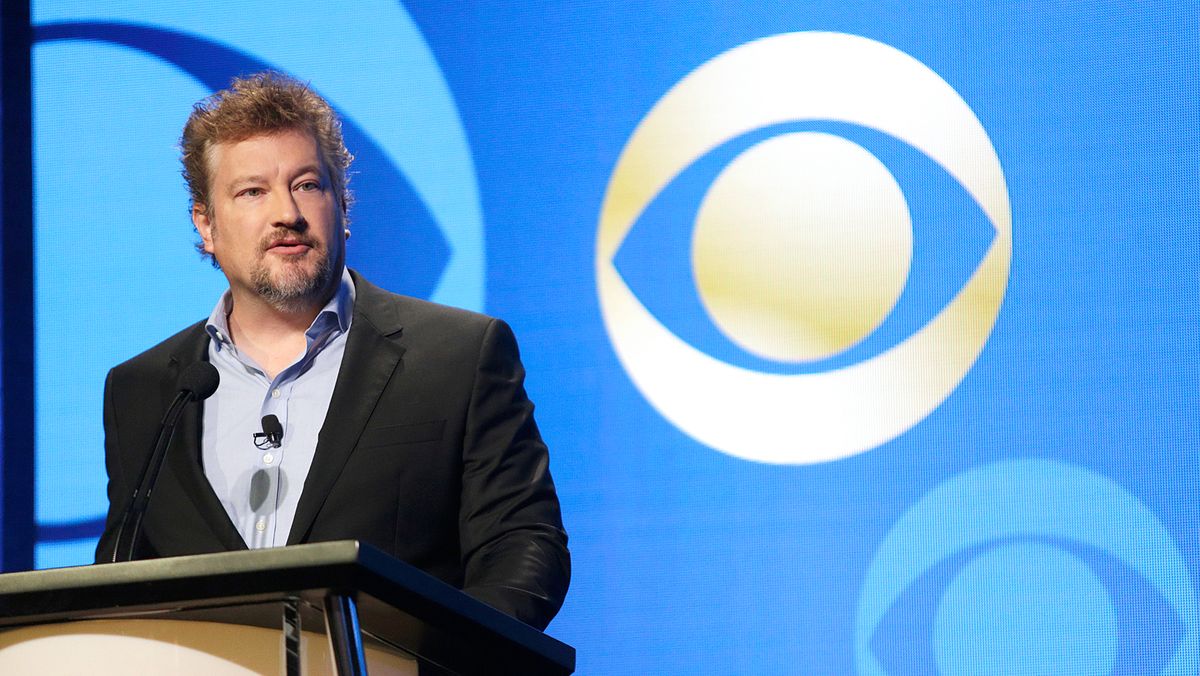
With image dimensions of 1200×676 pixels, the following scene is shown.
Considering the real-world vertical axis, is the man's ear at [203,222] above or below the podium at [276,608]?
above

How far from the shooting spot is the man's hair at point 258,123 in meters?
2.68

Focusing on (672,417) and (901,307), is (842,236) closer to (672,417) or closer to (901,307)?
(901,307)

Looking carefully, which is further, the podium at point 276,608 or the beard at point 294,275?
the beard at point 294,275

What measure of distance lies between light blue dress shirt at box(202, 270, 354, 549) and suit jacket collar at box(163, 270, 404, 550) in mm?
39

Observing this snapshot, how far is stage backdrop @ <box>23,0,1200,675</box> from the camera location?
2.98 meters

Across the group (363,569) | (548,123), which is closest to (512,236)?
(548,123)

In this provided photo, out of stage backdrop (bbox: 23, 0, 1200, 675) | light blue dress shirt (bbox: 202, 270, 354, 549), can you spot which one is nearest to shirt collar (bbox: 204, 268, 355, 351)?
light blue dress shirt (bbox: 202, 270, 354, 549)

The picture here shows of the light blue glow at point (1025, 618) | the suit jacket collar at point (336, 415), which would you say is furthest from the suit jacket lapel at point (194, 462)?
the light blue glow at point (1025, 618)

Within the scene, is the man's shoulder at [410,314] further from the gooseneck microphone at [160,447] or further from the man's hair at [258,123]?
the gooseneck microphone at [160,447]

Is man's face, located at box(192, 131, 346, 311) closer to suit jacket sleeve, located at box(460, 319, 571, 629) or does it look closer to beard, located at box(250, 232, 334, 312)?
beard, located at box(250, 232, 334, 312)

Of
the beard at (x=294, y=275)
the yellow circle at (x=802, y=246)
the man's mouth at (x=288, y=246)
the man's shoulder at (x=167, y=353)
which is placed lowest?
the man's shoulder at (x=167, y=353)

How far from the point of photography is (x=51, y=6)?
13.4 ft

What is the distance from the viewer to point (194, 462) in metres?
2.49

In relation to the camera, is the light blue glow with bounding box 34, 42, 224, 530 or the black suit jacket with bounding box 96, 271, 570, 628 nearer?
the black suit jacket with bounding box 96, 271, 570, 628
